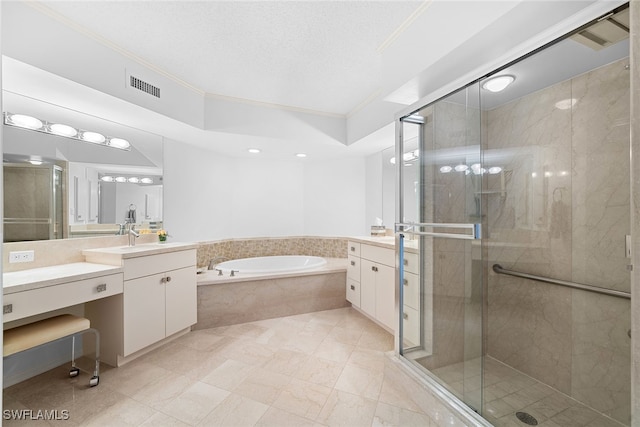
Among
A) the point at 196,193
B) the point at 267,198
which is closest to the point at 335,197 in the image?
the point at 267,198

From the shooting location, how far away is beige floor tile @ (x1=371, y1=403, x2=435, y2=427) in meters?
1.61

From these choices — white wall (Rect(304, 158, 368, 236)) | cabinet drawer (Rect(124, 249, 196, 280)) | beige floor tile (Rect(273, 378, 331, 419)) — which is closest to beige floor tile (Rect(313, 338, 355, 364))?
beige floor tile (Rect(273, 378, 331, 419))

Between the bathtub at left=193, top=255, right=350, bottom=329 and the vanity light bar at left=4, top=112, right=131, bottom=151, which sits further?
the bathtub at left=193, top=255, right=350, bottom=329

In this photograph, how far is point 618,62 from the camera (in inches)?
55.7

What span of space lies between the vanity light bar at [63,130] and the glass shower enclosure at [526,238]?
258 centimetres

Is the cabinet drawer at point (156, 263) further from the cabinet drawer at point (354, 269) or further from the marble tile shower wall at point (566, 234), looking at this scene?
the marble tile shower wall at point (566, 234)

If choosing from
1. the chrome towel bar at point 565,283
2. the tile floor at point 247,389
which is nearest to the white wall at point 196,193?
the tile floor at point 247,389

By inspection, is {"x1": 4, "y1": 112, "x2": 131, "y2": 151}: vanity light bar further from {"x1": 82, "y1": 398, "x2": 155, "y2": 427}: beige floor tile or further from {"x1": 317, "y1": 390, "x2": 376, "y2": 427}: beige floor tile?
{"x1": 317, "y1": 390, "x2": 376, "y2": 427}: beige floor tile

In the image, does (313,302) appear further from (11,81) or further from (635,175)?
(11,81)

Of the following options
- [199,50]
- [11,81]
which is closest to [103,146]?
[11,81]

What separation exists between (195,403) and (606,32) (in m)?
2.93

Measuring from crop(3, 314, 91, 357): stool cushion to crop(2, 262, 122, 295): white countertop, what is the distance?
294mm

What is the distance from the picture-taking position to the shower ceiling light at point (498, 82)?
1.59m

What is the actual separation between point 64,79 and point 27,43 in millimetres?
229
